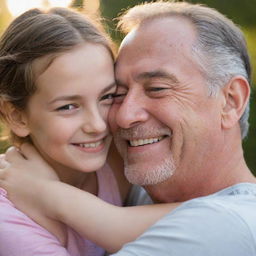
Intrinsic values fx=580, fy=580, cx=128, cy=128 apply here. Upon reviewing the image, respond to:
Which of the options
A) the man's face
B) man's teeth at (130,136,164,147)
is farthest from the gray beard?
man's teeth at (130,136,164,147)

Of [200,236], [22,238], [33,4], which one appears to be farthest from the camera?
[33,4]

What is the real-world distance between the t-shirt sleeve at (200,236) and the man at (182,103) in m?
0.36

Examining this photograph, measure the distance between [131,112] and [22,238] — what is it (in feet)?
2.33

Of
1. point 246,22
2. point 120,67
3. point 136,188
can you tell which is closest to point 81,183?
point 136,188

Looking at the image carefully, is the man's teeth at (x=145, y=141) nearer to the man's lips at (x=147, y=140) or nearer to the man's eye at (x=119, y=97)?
the man's lips at (x=147, y=140)

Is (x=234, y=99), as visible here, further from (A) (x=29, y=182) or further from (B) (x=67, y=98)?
(A) (x=29, y=182)

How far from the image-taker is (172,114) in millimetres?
2553

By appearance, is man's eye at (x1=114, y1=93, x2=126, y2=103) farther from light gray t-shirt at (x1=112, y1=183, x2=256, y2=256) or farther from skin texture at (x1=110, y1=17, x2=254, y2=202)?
light gray t-shirt at (x1=112, y1=183, x2=256, y2=256)

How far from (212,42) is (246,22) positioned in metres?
3.99

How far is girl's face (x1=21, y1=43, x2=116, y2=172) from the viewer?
2.51 m

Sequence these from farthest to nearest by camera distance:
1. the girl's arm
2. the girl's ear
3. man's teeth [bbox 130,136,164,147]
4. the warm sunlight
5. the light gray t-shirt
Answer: the warm sunlight, the girl's ear, man's teeth [bbox 130,136,164,147], the girl's arm, the light gray t-shirt

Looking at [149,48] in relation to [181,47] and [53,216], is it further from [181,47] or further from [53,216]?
[53,216]

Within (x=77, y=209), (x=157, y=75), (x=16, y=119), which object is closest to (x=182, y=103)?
(x=157, y=75)

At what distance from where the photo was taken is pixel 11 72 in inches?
105
